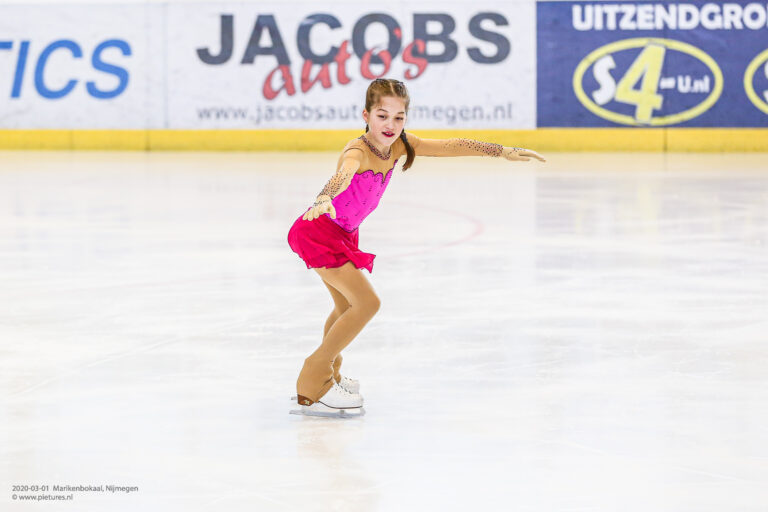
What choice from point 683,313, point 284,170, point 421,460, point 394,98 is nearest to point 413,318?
point 683,313

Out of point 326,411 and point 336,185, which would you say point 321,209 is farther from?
point 326,411

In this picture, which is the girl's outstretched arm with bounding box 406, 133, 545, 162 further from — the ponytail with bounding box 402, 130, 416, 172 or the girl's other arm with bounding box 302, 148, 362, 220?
the girl's other arm with bounding box 302, 148, 362, 220

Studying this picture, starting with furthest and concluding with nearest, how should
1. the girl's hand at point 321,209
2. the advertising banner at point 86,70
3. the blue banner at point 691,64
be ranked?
the advertising banner at point 86,70, the blue banner at point 691,64, the girl's hand at point 321,209

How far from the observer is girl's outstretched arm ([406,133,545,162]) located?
5215mm

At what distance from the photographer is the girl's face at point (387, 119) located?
4941 millimetres

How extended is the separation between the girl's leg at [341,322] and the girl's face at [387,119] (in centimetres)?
48

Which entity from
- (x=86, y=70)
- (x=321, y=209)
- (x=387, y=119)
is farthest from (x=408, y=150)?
(x=86, y=70)

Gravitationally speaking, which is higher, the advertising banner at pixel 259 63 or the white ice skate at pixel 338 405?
the advertising banner at pixel 259 63

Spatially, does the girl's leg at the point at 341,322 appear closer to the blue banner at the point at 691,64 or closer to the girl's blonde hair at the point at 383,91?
the girl's blonde hair at the point at 383,91

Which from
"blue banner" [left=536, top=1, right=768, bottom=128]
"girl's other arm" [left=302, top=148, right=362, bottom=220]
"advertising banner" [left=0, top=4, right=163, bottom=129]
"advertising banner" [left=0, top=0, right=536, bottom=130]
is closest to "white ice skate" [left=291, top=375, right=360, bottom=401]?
"girl's other arm" [left=302, top=148, right=362, bottom=220]

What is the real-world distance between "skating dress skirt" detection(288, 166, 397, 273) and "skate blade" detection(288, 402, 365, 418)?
20.4 inches

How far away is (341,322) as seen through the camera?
4.96 metres

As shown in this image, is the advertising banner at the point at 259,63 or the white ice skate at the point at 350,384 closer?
the white ice skate at the point at 350,384

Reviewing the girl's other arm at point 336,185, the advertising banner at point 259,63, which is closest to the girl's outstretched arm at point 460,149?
the girl's other arm at point 336,185
